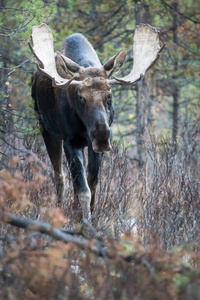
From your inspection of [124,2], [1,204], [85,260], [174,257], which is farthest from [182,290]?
[124,2]

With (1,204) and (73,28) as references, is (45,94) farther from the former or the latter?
(73,28)

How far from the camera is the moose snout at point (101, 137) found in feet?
17.0

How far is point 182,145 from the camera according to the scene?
8930 mm

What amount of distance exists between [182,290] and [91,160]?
142 inches

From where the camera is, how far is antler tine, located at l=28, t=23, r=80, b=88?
5.85 m

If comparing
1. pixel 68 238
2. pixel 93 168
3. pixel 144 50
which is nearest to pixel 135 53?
pixel 144 50

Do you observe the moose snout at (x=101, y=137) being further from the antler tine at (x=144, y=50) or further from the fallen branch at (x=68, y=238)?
the fallen branch at (x=68, y=238)

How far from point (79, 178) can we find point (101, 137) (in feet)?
3.33

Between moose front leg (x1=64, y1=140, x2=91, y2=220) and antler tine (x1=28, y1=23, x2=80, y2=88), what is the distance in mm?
923

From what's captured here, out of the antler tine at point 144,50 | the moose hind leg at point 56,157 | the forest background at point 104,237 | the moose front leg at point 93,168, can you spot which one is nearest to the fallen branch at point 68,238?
the forest background at point 104,237

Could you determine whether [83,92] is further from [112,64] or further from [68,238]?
[68,238]

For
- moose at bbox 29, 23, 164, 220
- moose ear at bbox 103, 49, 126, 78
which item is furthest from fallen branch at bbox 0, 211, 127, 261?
moose ear at bbox 103, 49, 126, 78

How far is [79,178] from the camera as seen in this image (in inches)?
238

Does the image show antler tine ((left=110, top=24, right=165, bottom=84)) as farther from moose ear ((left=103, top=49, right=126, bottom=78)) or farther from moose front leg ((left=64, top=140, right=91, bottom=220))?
moose front leg ((left=64, top=140, right=91, bottom=220))
